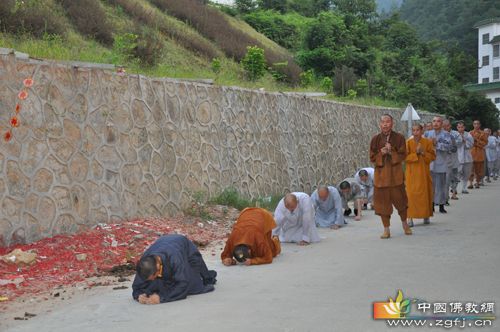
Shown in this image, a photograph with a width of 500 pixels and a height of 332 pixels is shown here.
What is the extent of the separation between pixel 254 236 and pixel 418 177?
496 centimetres

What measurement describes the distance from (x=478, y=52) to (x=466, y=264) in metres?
71.3

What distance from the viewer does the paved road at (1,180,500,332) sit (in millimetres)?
6219

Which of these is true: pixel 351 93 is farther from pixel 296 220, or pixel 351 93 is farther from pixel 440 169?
pixel 296 220

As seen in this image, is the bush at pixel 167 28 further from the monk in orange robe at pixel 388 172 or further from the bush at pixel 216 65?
the monk in orange robe at pixel 388 172

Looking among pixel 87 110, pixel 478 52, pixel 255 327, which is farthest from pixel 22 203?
pixel 478 52

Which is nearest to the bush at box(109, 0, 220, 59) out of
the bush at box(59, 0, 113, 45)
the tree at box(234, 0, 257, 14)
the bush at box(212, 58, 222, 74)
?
the bush at box(212, 58, 222, 74)

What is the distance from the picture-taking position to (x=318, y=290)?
24.5 ft

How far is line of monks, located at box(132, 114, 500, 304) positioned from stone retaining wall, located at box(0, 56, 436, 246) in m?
2.72

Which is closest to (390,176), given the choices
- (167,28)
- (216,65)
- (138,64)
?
(138,64)

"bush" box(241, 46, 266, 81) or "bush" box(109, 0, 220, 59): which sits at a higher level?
"bush" box(109, 0, 220, 59)

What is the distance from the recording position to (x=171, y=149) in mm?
13688

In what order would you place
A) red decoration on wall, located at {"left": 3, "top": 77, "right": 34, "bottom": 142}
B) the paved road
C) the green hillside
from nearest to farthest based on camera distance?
the paved road, red decoration on wall, located at {"left": 3, "top": 77, "right": 34, "bottom": 142}, the green hillside

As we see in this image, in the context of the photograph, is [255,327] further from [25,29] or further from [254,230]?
[25,29]

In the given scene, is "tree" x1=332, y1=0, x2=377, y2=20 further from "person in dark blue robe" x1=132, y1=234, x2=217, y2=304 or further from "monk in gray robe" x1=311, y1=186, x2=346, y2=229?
"person in dark blue robe" x1=132, y1=234, x2=217, y2=304
